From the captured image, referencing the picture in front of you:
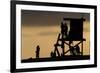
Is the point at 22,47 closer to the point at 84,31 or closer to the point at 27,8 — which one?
the point at 27,8

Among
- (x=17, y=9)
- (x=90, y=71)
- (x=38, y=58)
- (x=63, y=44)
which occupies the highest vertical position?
(x=17, y=9)

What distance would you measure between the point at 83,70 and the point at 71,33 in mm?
375

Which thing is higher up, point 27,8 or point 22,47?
point 27,8

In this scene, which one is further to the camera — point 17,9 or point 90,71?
point 90,71

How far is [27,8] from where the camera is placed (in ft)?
6.14

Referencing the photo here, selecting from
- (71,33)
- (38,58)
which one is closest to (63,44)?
(71,33)

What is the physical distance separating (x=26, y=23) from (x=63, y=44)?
0.40 m

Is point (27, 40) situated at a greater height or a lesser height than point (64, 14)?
lesser

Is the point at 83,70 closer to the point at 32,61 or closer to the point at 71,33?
the point at 71,33

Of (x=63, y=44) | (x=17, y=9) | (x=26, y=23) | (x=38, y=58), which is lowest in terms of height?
(x=38, y=58)

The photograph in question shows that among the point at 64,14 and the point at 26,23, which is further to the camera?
the point at 64,14

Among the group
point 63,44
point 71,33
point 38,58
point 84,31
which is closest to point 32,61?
point 38,58

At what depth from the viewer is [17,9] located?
6.06 feet

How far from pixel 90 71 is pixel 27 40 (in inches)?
27.4
